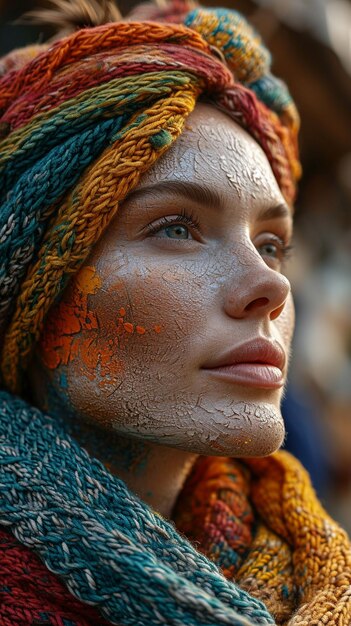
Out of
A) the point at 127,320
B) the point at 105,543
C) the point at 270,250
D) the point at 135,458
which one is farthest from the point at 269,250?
the point at 105,543

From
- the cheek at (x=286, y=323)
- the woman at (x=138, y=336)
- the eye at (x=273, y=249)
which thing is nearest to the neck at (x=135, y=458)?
the woman at (x=138, y=336)

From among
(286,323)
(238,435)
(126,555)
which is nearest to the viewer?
(126,555)

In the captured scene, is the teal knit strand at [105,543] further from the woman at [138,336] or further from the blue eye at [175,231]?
the blue eye at [175,231]

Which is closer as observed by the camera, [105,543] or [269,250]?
[105,543]

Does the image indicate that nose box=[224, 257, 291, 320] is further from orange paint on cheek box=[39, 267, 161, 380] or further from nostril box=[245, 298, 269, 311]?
Answer: orange paint on cheek box=[39, 267, 161, 380]

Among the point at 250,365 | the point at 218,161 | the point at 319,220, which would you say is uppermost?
the point at 218,161

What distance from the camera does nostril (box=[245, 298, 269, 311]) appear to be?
1200mm

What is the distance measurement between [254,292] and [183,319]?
13 cm

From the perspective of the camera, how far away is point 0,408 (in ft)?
4.15

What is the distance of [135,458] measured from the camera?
130cm

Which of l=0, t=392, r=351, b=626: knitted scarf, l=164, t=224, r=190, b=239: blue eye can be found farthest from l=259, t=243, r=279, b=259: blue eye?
l=0, t=392, r=351, b=626: knitted scarf

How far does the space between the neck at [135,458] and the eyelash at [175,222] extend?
39 cm

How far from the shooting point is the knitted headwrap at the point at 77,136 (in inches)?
47.9

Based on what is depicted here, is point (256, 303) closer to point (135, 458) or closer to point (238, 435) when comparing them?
point (238, 435)
